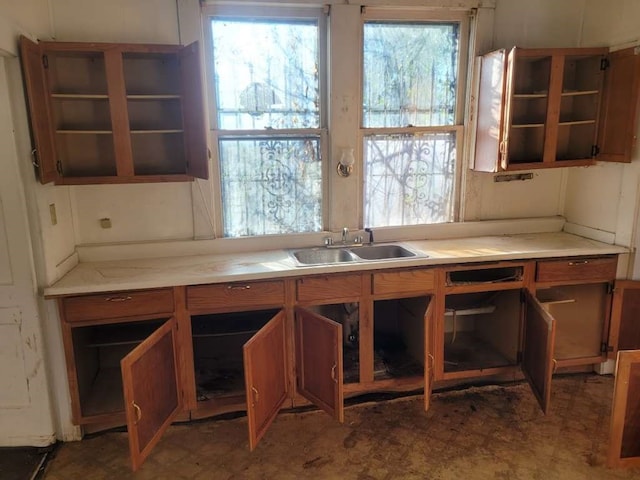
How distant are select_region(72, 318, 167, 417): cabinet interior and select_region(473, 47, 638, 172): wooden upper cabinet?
2.35m

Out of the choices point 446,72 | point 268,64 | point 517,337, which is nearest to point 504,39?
point 446,72

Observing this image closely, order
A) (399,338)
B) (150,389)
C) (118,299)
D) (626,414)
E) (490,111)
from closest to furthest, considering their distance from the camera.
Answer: (626,414), (150,389), (118,299), (490,111), (399,338)

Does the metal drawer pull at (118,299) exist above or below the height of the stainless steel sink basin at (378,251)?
below

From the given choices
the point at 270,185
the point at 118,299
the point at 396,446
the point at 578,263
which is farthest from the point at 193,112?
the point at 578,263

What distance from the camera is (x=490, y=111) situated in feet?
9.88

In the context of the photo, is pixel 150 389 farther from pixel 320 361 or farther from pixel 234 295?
pixel 320 361

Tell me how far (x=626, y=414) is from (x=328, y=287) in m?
1.51

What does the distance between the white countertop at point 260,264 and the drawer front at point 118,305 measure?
0.16ft

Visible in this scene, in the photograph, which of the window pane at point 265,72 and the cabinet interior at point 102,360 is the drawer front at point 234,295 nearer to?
the cabinet interior at point 102,360

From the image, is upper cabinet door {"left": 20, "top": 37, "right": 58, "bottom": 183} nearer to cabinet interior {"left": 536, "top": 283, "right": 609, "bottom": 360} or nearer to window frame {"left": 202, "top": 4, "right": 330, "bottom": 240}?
window frame {"left": 202, "top": 4, "right": 330, "bottom": 240}

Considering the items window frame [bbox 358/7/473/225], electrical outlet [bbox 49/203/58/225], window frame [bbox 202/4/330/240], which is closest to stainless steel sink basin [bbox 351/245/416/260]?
window frame [bbox 358/7/473/225]

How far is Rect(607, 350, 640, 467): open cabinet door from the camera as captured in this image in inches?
80.7

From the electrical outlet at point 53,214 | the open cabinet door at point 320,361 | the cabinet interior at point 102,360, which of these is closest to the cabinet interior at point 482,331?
the open cabinet door at point 320,361

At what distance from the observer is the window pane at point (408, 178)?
317cm
